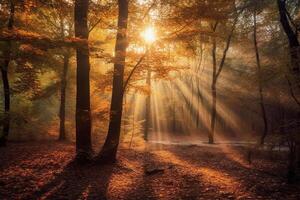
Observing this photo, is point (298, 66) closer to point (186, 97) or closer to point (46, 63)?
point (46, 63)

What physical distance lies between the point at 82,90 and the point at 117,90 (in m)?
1.50

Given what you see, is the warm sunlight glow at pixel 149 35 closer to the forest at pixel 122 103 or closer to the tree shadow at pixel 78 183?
the forest at pixel 122 103

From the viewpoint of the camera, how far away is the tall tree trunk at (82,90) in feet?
32.5

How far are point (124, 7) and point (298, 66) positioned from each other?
679 cm

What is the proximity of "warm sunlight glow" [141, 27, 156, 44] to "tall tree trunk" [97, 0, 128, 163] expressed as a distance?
801 mm

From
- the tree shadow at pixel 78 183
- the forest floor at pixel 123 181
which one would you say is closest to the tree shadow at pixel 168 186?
the forest floor at pixel 123 181

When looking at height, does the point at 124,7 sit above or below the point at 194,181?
above

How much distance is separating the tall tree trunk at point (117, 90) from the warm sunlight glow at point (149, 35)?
2.63 ft

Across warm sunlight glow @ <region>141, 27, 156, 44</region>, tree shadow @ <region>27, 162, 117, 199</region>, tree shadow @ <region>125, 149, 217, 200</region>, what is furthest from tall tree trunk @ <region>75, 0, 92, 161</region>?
tree shadow @ <region>125, 149, 217, 200</region>

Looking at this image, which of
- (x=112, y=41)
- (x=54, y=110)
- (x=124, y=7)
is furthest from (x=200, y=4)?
(x=54, y=110)

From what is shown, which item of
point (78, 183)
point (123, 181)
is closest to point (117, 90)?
point (123, 181)

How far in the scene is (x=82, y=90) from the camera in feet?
33.2

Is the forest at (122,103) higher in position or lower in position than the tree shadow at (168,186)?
higher

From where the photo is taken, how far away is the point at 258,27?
21.0 meters
